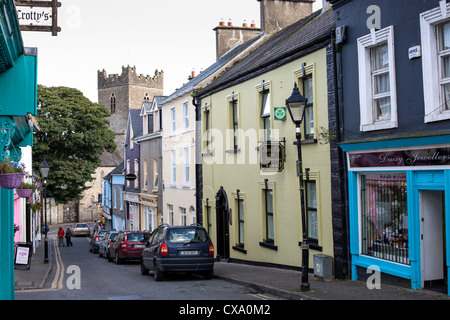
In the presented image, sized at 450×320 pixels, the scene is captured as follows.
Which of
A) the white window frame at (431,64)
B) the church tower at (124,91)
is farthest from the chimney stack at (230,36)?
the church tower at (124,91)

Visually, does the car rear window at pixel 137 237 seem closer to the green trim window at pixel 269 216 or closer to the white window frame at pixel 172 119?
the green trim window at pixel 269 216

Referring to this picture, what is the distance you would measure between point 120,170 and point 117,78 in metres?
59.1

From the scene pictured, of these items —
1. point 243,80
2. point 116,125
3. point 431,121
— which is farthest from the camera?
point 116,125

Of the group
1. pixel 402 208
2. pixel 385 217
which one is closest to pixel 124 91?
pixel 385 217

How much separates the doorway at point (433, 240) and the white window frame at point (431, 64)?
1670 millimetres

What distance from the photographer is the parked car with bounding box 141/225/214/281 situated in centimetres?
1639

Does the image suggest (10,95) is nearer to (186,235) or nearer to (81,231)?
(186,235)

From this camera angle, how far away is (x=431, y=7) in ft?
35.6

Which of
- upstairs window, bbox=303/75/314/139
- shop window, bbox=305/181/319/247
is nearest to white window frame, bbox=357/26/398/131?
upstairs window, bbox=303/75/314/139

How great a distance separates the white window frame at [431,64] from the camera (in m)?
10.7

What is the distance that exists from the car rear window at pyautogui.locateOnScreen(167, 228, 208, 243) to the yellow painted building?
2.65 metres

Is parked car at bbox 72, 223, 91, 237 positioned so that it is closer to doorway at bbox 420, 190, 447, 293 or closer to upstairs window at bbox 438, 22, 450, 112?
doorway at bbox 420, 190, 447, 293
